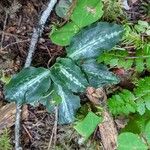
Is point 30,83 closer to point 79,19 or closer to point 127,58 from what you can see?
point 79,19

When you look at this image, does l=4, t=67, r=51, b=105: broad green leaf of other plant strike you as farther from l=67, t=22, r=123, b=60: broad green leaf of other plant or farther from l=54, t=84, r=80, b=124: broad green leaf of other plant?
l=67, t=22, r=123, b=60: broad green leaf of other plant

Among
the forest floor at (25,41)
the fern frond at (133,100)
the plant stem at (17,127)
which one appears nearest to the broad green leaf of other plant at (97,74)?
the fern frond at (133,100)

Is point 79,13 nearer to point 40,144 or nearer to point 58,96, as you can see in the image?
point 58,96

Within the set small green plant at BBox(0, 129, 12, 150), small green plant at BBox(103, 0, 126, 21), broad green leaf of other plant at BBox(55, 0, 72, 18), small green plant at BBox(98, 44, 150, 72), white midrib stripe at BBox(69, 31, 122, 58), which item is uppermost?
broad green leaf of other plant at BBox(55, 0, 72, 18)

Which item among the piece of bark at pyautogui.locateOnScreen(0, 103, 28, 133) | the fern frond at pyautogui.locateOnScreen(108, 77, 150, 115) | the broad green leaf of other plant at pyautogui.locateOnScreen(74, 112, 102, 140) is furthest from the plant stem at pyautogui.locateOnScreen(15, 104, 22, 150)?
the fern frond at pyautogui.locateOnScreen(108, 77, 150, 115)

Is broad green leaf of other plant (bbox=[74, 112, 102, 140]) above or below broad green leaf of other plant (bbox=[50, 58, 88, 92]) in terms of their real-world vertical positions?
below

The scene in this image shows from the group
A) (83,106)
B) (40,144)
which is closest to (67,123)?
(83,106)

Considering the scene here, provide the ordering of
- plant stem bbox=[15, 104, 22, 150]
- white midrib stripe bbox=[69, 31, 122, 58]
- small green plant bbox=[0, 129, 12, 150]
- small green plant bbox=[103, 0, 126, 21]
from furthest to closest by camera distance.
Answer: small green plant bbox=[0, 129, 12, 150] < plant stem bbox=[15, 104, 22, 150] < small green plant bbox=[103, 0, 126, 21] < white midrib stripe bbox=[69, 31, 122, 58]

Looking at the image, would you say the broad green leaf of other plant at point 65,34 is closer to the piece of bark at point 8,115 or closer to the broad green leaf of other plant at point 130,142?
the piece of bark at point 8,115
